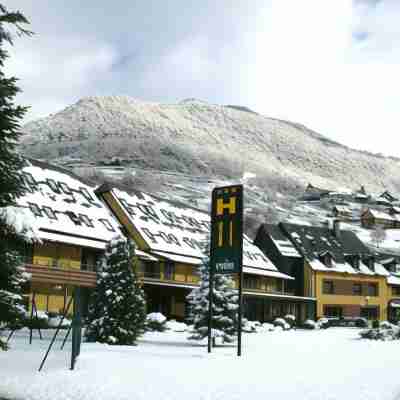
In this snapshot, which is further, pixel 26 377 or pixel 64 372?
pixel 64 372

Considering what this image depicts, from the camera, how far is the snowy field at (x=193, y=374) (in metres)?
13.1

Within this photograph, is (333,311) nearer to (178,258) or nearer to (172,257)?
(178,258)

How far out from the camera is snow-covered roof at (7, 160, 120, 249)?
123 ft

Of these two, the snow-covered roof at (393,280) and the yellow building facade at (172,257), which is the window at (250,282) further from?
the snow-covered roof at (393,280)

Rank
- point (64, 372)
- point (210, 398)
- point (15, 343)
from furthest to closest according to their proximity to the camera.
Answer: point (15, 343), point (64, 372), point (210, 398)

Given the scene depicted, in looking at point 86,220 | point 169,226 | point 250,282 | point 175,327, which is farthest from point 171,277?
point 250,282

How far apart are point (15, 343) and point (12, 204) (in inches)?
469

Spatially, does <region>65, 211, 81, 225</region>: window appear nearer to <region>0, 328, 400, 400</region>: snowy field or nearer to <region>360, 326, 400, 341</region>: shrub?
<region>0, 328, 400, 400</region>: snowy field

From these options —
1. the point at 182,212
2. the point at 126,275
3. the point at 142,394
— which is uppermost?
the point at 182,212

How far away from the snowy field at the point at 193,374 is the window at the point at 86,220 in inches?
623

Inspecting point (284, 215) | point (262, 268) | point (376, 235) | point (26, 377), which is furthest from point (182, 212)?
point (284, 215)

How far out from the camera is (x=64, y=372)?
15.8 metres

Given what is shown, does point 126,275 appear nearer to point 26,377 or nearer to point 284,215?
→ point 26,377

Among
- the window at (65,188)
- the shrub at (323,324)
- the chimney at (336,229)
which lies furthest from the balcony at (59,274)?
the chimney at (336,229)
